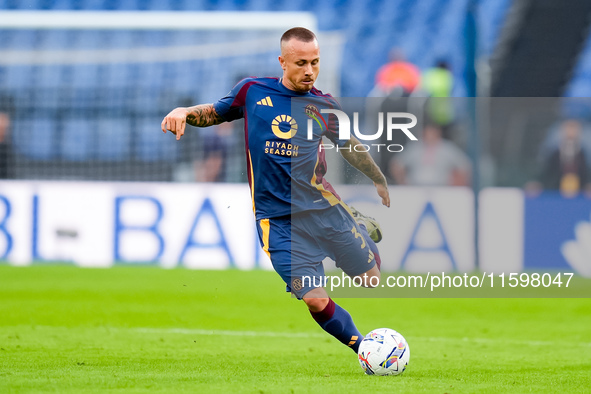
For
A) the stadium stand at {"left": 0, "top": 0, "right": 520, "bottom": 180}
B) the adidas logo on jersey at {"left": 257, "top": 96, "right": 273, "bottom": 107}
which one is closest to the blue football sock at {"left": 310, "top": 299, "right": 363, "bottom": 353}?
the adidas logo on jersey at {"left": 257, "top": 96, "right": 273, "bottom": 107}

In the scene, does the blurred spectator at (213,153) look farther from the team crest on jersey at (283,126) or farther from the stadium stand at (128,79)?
the team crest on jersey at (283,126)

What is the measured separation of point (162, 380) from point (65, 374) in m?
0.55

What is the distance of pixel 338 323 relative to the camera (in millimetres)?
5246

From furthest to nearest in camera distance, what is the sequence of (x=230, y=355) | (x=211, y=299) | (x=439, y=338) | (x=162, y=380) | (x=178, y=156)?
1. (x=178, y=156)
2. (x=211, y=299)
3. (x=439, y=338)
4. (x=230, y=355)
5. (x=162, y=380)

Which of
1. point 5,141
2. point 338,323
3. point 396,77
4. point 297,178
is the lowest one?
point 338,323

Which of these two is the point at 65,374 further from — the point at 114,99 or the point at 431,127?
the point at 114,99

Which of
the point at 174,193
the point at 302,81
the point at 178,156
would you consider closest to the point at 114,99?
the point at 178,156

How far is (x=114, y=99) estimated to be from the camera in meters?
13.5

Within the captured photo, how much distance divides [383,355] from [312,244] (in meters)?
0.78

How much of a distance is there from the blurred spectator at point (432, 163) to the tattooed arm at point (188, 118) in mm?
5820

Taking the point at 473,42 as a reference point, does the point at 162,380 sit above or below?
below

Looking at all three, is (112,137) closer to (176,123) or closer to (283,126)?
(283,126)

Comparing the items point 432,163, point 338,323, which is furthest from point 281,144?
point 432,163

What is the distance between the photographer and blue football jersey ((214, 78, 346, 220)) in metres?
5.41
